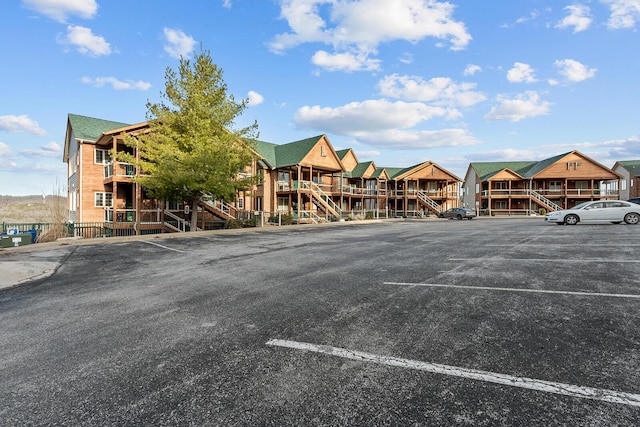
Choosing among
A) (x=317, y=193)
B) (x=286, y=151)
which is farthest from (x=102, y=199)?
(x=317, y=193)

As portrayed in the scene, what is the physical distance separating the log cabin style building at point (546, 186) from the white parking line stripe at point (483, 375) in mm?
49749

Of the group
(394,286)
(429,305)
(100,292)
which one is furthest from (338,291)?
(100,292)

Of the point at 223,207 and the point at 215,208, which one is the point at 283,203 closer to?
the point at 223,207

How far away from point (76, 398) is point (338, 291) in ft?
13.5

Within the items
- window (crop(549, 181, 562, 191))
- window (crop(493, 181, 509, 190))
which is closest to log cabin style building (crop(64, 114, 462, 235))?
window (crop(493, 181, 509, 190))

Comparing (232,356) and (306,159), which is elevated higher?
(306,159)

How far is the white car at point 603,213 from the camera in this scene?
20.4 m

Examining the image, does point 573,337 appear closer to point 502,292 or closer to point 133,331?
point 502,292

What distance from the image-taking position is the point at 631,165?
176ft

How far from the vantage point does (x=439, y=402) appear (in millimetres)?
2631

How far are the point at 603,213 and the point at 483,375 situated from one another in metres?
24.9

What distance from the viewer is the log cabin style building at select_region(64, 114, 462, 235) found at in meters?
23.7

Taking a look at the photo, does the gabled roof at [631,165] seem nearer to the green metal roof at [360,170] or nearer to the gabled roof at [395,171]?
the gabled roof at [395,171]

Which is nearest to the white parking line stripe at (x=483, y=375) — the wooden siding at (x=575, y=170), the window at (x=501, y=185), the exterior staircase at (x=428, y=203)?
the exterior staircase at (x=428, y=203)
